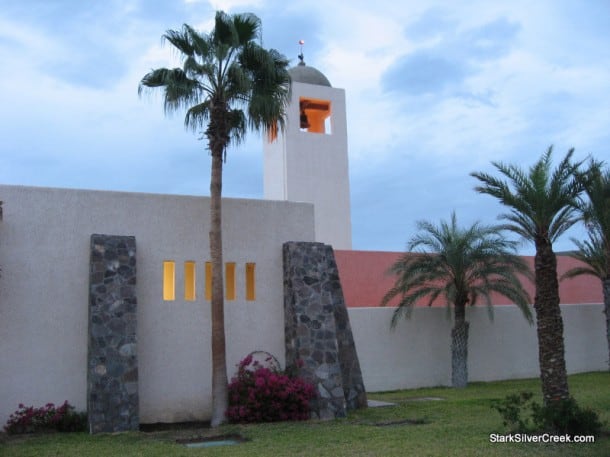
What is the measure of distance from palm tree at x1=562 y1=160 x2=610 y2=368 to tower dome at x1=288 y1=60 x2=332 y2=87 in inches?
481

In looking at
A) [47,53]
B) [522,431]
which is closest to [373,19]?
[47,53]

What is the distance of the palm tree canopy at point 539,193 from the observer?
39.5 feet

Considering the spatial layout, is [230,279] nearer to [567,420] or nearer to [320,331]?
[320,331]

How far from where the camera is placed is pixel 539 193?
12.1 meters

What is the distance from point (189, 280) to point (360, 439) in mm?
5611

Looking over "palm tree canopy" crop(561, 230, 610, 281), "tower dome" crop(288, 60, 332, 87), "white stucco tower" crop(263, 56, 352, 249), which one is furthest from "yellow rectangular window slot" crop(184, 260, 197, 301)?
"tower dome" crop(288, 60, 332, 87)

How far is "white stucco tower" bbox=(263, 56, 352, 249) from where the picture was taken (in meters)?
25.9

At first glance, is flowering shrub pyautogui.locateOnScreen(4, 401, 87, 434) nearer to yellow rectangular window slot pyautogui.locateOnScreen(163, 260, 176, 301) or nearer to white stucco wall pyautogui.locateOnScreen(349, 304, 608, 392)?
yellow rectangular window slot pyautogui.locateOnScreen(163, 260, 176, 301)

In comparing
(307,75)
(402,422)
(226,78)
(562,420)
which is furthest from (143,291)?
(307,75)

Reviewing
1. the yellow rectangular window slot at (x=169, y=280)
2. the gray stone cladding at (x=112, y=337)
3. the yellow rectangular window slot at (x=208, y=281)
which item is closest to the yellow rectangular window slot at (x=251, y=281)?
the yellow rectangular window slot at (x=208, y=281)

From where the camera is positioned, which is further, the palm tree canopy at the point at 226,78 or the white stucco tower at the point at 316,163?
the white stucco tower at the point at 316,163

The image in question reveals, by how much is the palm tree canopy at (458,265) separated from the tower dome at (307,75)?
1046 centimetres

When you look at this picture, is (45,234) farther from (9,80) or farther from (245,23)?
(9,80)

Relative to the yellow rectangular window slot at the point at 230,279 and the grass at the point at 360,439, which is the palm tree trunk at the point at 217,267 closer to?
the grass at the point at 360,439
